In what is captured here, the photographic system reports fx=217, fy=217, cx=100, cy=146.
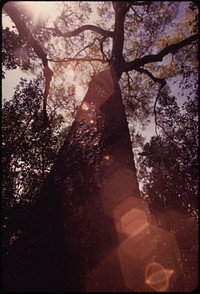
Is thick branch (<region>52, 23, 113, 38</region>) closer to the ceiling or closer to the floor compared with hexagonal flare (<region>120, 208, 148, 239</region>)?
closer to the ceiling

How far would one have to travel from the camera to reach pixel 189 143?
17.3 m

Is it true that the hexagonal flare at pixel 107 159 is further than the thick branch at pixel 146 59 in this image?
No

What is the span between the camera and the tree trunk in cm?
201

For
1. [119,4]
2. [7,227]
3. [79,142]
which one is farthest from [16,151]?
[79,142]


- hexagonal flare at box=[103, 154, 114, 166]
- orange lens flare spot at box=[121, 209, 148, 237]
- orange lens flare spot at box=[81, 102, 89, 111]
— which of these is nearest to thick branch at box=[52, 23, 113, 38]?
orange lens flare spot at box=[81, 102, 89, 111]

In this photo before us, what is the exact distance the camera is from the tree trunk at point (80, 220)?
2014 mm

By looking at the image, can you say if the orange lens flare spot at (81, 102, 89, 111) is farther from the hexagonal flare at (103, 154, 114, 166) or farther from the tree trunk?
the hexagonal flare at (103, 154, 114, 166)

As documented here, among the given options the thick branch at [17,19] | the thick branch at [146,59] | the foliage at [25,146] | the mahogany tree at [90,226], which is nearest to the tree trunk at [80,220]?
the mahogany tree at [90,226]

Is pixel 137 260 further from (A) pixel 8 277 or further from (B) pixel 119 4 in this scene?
(B) pixel 119 4

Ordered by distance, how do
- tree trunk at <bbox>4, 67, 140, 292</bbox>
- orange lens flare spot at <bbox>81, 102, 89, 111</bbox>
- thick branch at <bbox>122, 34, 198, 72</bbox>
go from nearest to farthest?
1. tree trunk at <bbox>4, 67, 140, 292</bbox>
2. orange lens flare spot at <bbox>81, 102, 89, 111</bbox>
3. thick branch at <bbox>122, 34, 198, 72</bbox>

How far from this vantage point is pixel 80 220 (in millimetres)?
2395

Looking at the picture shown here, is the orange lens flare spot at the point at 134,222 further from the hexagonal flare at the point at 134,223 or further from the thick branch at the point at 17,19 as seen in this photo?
the thick branch at the point at 17,19

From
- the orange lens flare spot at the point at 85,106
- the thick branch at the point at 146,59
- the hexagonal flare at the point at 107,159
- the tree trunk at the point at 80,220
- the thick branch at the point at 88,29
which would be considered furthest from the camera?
the thick branch at the point at 88,29

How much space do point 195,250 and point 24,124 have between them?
26.1m
